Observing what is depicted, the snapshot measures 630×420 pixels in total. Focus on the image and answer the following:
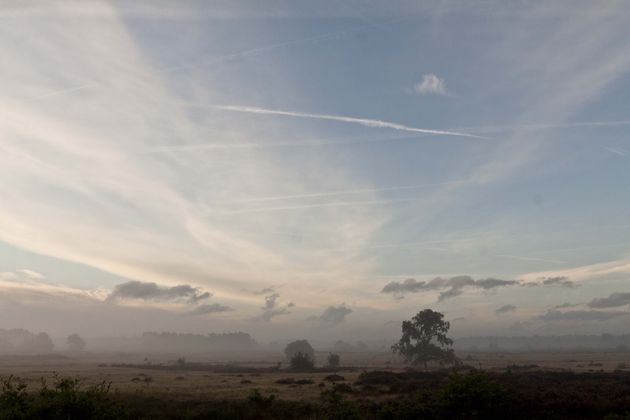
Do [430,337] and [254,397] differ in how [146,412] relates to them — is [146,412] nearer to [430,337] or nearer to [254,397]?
[254,397]

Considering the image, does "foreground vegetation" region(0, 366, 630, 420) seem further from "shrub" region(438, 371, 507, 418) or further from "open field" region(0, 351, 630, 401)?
"open field" region(0, 351, 630, 401)

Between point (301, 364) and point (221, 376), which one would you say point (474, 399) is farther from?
point (301, 364)

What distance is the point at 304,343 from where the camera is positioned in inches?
7805

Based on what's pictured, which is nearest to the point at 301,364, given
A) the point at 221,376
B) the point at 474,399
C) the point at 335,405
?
the point at 221,376

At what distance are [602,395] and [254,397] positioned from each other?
28113 mm

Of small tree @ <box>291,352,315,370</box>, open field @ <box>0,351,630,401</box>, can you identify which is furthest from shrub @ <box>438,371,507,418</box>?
small tree @ <box>291,352,315,370</box>

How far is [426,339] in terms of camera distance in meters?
114

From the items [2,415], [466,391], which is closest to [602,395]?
[466,391]

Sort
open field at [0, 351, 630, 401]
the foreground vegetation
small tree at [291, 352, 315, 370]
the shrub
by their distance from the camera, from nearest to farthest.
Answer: the foreground vegetation < the shrub < open field at [0, 351, 630, 401] < small tree at [291, 352, 315, 370]

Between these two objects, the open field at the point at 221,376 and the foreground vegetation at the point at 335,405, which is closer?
the foreground vegetation at the point at 335,405

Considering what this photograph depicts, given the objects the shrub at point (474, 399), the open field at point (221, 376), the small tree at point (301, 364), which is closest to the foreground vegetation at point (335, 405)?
the shrub at point (474, 399)

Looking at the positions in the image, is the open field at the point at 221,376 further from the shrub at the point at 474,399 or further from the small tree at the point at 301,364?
the shrub at the point at 474,399

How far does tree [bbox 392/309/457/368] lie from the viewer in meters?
112

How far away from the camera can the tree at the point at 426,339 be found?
366 ft
